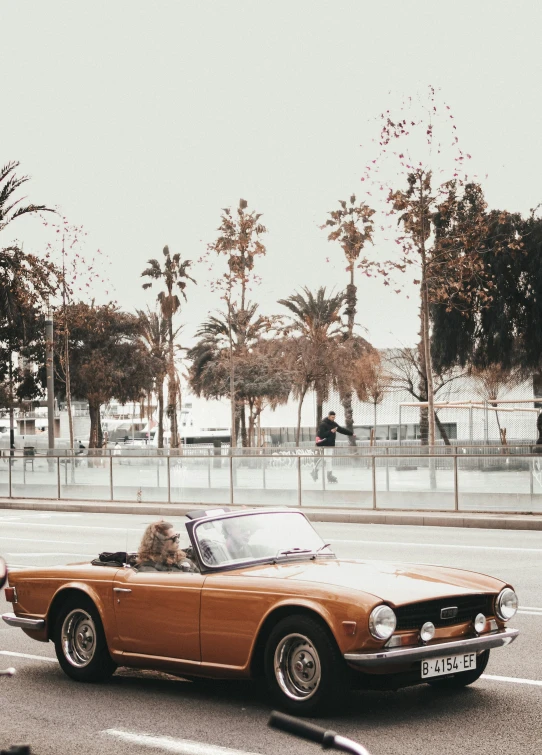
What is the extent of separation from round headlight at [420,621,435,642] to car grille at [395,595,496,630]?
0.18 feet

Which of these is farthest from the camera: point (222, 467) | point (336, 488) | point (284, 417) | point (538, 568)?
point (284, 417)

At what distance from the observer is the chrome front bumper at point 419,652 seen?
20.5ft

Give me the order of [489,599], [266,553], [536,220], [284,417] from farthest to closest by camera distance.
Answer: [284,417] < [536,220] < [266,553] < [489,599]

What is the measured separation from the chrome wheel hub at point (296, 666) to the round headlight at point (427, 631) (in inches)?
24.6

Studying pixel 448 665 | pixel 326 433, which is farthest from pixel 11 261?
pixel 448 665

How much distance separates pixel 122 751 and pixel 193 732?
549 millimetres

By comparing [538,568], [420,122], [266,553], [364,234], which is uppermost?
[420,122]

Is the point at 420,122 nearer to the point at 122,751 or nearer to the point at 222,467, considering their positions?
the point at 222,467

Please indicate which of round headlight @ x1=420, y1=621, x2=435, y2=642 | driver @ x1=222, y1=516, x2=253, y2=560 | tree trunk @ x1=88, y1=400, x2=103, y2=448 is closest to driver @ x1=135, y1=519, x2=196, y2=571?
driver @ x1=222, y1=516, x2=253, y2=560

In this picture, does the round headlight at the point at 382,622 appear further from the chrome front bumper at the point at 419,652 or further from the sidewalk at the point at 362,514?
the sidewalk at the point at 362,514

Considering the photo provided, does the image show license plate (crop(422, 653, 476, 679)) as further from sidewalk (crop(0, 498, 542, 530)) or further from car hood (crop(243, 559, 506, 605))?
sidewalk (crop(0, 498, 542, 530))

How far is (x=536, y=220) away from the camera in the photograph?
4912cm

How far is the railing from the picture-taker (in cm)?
2375

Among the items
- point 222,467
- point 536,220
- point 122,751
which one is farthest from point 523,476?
point 536,220
